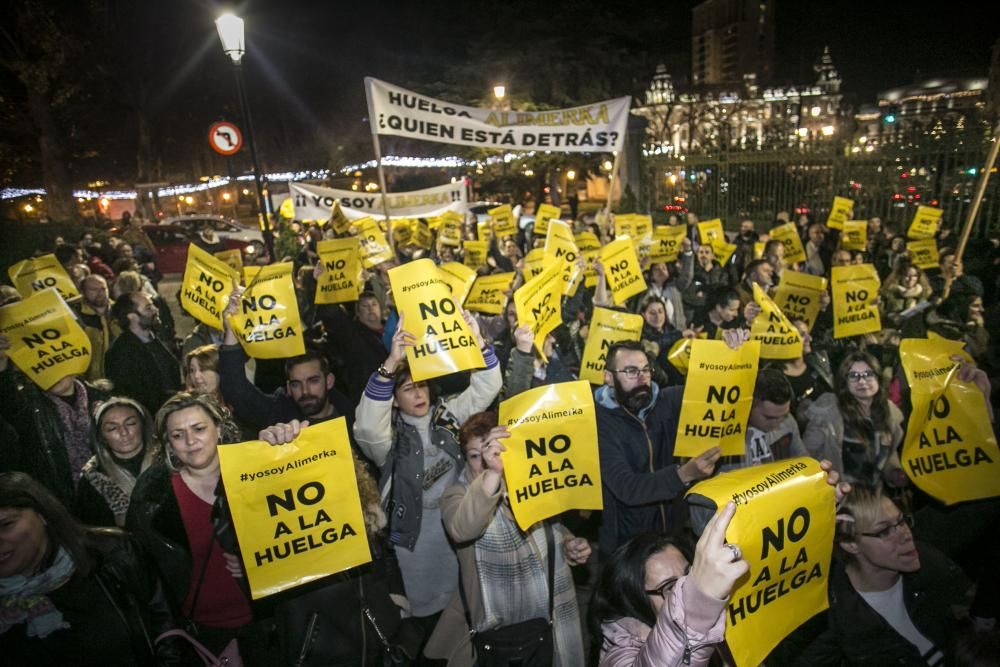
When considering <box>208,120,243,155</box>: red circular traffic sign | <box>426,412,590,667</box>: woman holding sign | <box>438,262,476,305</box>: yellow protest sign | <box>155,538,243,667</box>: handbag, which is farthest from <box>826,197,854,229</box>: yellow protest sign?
<box>155,538,243,667</box>: handbag

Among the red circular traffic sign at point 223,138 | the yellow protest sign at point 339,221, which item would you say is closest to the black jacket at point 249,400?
the yellow protest sign at point 339,221

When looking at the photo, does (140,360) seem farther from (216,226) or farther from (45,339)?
(216,226)

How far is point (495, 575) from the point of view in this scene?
2857 mm

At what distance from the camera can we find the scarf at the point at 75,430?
13.8ft

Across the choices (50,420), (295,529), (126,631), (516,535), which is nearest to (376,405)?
(295,529)

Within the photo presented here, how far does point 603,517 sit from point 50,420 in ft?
Answer: 12.2

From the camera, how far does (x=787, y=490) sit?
2250 mm

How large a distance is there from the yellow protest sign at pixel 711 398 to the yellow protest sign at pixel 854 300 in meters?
2.46

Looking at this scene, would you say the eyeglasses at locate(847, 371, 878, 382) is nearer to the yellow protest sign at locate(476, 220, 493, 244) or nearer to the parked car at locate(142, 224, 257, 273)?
the yellow protest sign at locate(476, 220, 493, 244)

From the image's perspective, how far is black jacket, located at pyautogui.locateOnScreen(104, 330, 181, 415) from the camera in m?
5.15

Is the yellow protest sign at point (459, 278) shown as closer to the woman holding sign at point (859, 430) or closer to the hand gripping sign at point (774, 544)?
the woman holding sign at point (859, 430)

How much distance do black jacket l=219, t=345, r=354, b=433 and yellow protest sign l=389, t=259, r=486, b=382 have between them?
2.86 ft

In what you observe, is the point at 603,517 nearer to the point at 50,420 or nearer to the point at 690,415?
the point at 690,415

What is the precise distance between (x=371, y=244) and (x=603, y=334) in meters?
5.20
